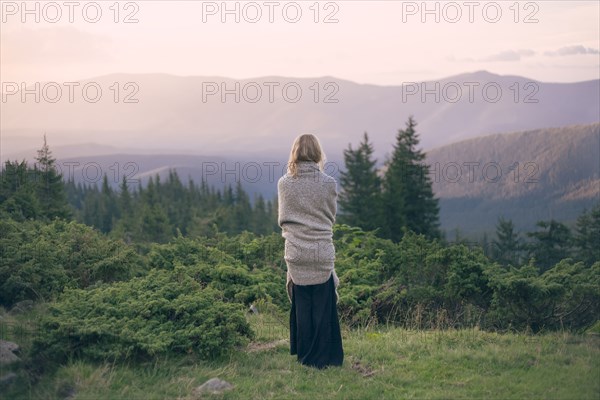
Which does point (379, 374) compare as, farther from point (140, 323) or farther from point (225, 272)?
point (225, 272)

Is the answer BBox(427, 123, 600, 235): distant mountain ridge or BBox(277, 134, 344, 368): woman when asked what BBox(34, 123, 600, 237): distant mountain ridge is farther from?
BBox(277, 134, 344, 368): woman

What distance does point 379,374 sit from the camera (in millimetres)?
6945

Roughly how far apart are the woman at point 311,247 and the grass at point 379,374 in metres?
0.31

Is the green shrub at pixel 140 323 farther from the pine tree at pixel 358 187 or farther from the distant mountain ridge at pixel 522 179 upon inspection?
the distant mountain ridge at pixel 522 179

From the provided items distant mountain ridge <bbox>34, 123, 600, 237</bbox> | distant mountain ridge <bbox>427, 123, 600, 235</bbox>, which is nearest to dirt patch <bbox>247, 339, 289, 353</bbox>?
distant mountain ridge <bbox>34, 123, 600, 237</bbox>

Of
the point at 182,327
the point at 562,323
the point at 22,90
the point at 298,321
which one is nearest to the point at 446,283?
the point at 562,323

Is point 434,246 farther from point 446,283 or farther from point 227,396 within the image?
point 227,396

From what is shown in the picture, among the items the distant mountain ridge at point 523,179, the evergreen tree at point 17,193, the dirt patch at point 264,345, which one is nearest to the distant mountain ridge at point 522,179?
the distant mountain ridge at point 523,179

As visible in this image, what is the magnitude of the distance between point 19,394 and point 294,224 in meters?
3.40

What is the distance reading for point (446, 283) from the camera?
1085 centimetres

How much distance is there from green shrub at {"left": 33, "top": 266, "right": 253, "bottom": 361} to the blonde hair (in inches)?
79.3

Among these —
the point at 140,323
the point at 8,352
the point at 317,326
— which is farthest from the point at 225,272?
the point at 8,352

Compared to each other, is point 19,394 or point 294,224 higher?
point 294,224

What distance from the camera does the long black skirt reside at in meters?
7.31
